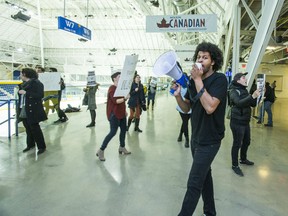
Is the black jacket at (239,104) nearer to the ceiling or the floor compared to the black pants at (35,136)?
nearer to the ceiling

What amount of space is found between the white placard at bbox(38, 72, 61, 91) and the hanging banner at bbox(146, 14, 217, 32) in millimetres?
2890

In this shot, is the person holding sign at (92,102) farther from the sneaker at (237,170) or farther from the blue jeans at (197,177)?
the blue jeans at (197,177)

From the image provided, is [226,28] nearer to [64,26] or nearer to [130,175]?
[64,26]

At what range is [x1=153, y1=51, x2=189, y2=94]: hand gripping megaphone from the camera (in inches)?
75.5

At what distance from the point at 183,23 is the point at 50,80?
153 inches

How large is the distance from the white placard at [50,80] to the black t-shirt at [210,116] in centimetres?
549

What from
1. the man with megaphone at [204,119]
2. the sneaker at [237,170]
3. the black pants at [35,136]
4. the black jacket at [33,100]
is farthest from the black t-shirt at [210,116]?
the black pants at [35,136]

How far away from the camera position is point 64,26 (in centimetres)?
969

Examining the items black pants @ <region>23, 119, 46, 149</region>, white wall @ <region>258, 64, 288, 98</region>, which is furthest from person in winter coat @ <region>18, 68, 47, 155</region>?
white wall @ <region>258, 64, 288, 98</region>

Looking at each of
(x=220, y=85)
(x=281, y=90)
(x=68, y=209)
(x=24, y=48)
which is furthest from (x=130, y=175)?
(x=24, y=48)

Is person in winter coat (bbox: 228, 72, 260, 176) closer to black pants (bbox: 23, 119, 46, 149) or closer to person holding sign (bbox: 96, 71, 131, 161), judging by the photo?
person holding sign (bbox: 96, 71, 131, 161)

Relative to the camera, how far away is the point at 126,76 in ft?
13.0

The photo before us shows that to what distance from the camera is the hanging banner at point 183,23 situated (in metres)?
7.21

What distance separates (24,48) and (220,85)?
34.3 m
